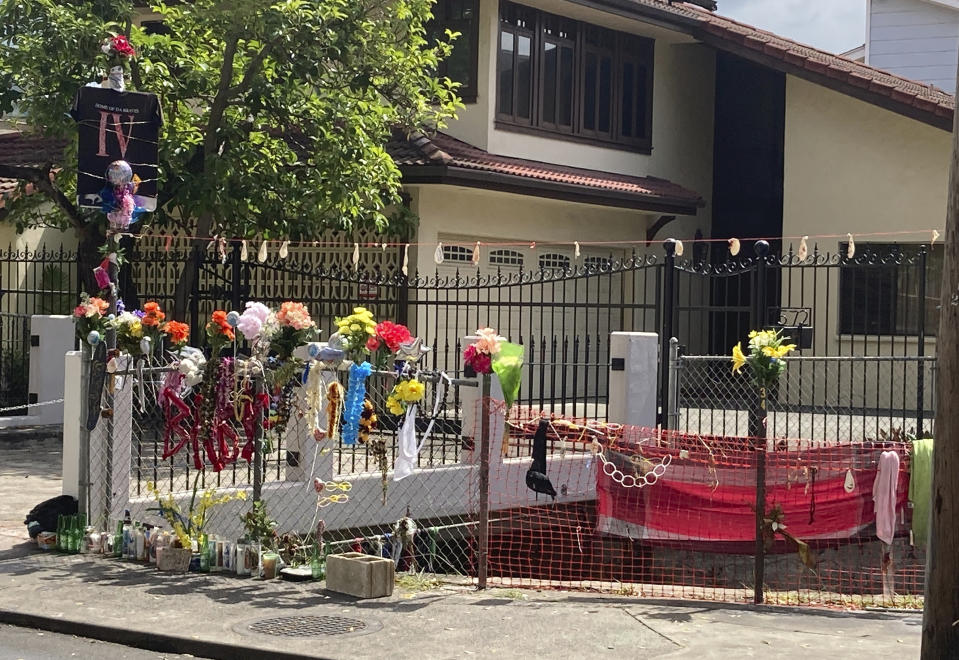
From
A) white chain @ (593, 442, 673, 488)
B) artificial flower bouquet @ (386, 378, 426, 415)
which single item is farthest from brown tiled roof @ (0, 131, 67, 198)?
white chain @ (593, 442, 673, 488)

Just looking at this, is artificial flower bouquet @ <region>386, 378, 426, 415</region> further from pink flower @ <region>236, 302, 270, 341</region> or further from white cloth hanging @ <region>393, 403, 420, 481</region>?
pink flower @ <region>236, 302, 270, 341</region>

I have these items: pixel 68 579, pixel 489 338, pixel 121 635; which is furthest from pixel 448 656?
pixel 68 579

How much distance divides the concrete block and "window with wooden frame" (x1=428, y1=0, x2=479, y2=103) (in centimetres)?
1172

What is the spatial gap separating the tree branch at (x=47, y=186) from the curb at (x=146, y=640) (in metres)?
8.54

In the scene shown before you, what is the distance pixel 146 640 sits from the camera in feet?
25.1

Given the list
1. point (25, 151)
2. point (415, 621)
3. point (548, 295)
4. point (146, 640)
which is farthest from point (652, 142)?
point (146, 640)

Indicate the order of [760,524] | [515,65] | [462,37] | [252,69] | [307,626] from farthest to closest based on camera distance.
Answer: [515,65]
[462,37]
[252,69]
[760,524]
[307,626]

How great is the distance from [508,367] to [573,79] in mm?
12330

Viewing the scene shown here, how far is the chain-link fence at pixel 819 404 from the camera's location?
14.2 m

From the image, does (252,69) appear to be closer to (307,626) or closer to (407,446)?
(407,446)

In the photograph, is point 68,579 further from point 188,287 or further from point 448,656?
point 188,287

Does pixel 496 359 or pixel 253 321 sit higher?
pixel 253 321

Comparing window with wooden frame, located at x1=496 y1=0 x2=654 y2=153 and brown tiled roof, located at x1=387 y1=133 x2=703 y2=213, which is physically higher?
window with wooden frame, located at x1=496 y1=0 x2=654 y2=153

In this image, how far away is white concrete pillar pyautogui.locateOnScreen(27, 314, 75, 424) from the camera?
56.0ft
